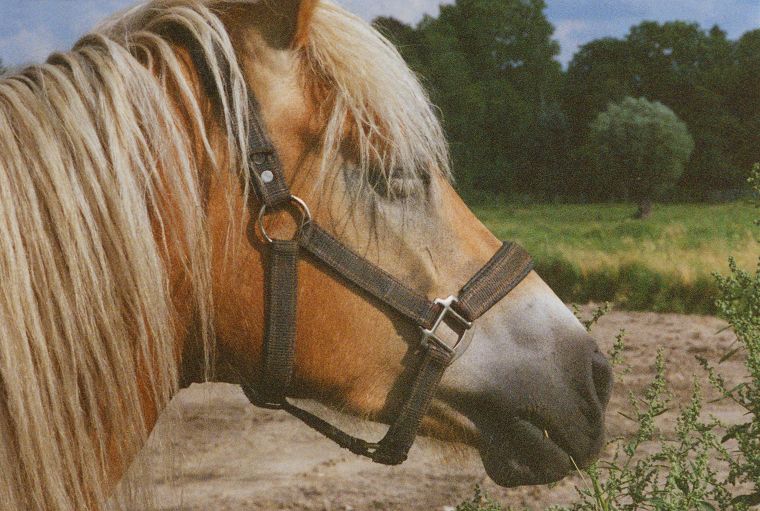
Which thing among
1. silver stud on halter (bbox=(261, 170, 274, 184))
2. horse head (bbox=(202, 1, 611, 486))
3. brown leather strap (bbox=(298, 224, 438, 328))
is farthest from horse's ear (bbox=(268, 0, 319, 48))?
brown leather strap (bbox=(298, 224, 438, 328))

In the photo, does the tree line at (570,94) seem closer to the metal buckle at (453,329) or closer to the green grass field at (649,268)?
the green grass field at (649,268)

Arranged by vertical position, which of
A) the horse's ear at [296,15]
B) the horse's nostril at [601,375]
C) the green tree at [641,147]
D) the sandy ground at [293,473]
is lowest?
the green tree at [641,147]

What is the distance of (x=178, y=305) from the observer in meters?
1.67

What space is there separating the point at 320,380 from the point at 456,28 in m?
58.1

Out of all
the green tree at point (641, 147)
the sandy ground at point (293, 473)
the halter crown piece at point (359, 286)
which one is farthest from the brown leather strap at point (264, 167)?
the green tree at point (641, 147)

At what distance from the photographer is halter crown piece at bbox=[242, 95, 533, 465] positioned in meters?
1.65

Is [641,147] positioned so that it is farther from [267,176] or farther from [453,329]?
[267,176]

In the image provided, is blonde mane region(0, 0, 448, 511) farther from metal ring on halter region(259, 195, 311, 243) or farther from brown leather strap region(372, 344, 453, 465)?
brown leather strap region(372, 344, 453, 465)

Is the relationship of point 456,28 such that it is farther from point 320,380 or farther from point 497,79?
point 320,380

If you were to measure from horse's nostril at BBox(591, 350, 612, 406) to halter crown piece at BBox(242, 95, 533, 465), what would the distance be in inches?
11.2

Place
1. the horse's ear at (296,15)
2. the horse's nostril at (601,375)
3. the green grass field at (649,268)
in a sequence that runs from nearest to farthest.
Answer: the horse's ear at (296,15), the horse's nostril at (601,375), the green grass field at (649,268)

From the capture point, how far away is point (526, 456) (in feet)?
6.06

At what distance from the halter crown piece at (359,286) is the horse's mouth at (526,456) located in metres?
0.22

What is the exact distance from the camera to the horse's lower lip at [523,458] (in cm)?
182
